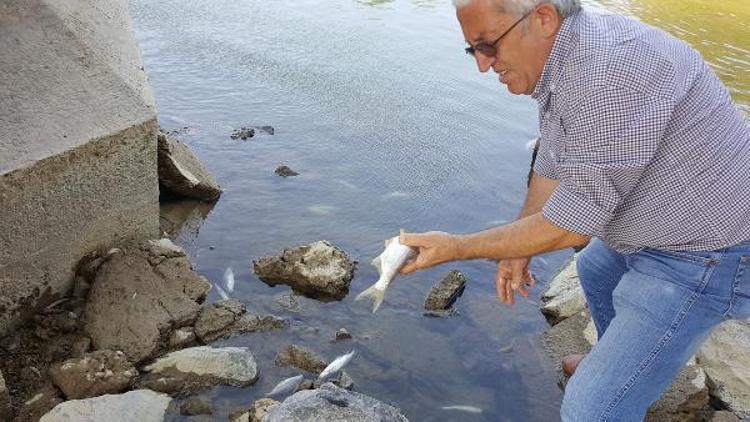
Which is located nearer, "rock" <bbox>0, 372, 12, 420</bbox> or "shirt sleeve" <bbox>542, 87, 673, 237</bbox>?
"shirt sleeve" <bbox>542, 87, 673, 237</bbox>

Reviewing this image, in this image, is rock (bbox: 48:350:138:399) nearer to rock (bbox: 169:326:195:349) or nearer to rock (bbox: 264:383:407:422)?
rock (bbox: 169:326:195:349)

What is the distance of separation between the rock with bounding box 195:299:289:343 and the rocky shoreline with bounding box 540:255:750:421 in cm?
230

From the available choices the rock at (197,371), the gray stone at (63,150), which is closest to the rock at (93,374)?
the rock at (197,371)

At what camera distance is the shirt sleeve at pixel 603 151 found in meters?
2.63

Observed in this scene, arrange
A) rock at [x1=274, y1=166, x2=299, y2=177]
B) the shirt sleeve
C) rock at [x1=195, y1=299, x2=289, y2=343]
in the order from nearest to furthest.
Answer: the shirt sleeve < rock at [x1=195, y1=299, x2=289, y2=343] < rock at [x1=274, y1=166, x2=299, y2=177]

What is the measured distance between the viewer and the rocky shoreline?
4738 mm

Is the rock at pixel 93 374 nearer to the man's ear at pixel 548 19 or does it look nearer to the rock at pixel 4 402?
the rock at pixel 4 402

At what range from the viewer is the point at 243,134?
8.27 metres

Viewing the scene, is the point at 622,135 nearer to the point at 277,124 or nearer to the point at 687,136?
the point at 687,136

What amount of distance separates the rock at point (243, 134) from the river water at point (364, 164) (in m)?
0.14

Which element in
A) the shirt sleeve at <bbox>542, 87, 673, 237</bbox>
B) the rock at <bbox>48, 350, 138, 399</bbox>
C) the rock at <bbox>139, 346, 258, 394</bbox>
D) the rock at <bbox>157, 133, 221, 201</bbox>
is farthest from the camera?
the rock at <bbox>157, 133, 221, 201</bbox>

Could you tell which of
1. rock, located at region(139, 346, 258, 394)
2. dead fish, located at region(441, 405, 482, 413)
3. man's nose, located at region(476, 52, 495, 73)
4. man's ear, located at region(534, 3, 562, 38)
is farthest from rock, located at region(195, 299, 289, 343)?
man's ear, located at region(534, 3, 562, 38)

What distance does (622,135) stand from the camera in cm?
264

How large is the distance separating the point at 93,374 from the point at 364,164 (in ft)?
14.5
